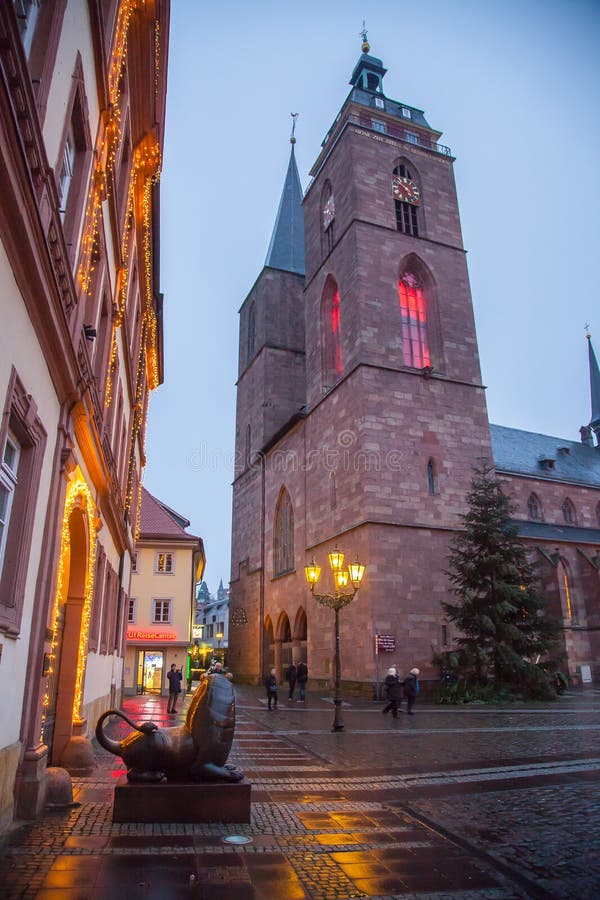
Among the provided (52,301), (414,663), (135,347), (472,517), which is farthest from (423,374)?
(52,301)

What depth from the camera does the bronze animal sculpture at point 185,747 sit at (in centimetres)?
631

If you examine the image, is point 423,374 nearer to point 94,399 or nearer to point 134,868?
point 94,399

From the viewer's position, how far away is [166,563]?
1325 inches

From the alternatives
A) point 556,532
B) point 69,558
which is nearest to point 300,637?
point 556,532

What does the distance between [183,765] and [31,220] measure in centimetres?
524

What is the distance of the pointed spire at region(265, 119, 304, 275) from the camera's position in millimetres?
50469

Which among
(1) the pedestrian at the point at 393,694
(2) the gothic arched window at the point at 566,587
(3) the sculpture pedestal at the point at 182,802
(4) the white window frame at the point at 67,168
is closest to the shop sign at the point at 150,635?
(1) the pedestrian at the point at 393,694

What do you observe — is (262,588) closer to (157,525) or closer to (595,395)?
(157,525)

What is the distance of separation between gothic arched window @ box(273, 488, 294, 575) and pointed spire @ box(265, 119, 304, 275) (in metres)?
20.7

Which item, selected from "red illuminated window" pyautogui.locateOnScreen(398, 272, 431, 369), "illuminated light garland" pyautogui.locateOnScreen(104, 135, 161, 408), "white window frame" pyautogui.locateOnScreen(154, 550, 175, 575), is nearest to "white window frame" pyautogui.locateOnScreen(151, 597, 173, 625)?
"white window frame" pyautogui.locateOnScreen(154, 550, 175, 575)

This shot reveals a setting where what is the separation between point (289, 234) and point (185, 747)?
51.2m

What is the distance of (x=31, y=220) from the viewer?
489cm

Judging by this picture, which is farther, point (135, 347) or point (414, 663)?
point (414, 663)

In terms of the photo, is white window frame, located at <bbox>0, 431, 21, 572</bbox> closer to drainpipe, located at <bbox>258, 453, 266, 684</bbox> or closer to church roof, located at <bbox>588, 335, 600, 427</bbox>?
drainpipe, located at <bbox>258, 453, 266, 684</bbox>
